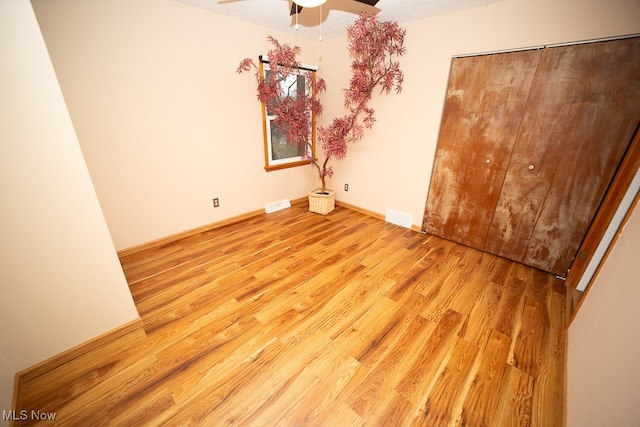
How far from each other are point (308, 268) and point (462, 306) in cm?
132

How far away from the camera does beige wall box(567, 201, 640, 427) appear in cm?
Answer: 83

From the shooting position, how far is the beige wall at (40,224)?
104 cm

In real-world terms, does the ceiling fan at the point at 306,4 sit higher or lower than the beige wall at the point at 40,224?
higher

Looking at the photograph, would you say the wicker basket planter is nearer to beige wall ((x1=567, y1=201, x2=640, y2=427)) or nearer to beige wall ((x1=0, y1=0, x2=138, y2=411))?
beige wall ((x1=0, y1=0, x2=138, y2=411))

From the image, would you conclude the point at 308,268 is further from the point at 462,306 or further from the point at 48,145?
the point at 48,145

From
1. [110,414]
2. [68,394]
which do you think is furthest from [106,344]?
[110,414]

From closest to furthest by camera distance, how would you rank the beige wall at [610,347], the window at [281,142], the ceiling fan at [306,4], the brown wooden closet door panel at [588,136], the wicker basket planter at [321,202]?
1. the beige wall at [610,347]
2. the ceiling fan at [306,4]
3. the brown wooden closet door panel at [588,136]
4. the window at [281,142]
5. the wicker basket planter at [321,202]

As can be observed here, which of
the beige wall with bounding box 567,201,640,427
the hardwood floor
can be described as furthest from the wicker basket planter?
the beige wall with bounding box 567,201,640,427

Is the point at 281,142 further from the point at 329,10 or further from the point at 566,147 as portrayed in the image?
the point at 566,147

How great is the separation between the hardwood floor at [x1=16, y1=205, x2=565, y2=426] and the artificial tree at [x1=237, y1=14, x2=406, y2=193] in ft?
5.46

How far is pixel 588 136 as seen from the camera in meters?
1.90

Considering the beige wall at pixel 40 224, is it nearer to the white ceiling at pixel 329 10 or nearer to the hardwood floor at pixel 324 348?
the hardwood floor at pixel 324 348

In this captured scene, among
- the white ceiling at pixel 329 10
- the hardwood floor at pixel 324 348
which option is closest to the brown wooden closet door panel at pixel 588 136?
the hardwood floor at pixel 324 348

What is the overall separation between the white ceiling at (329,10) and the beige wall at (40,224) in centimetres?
182
